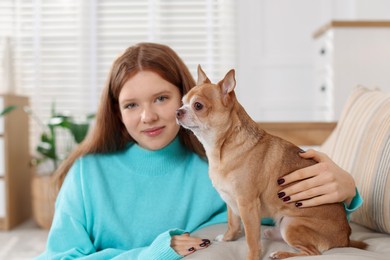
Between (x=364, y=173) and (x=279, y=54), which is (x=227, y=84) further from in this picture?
(x=279, y=54)

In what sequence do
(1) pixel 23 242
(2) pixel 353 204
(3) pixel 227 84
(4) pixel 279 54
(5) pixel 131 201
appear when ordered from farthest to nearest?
(4) pixel 279 54 < (1) pixel 23 242 < (5) pixel 131 201 < (2) pixel 353 204 < (3) pixel 227 84

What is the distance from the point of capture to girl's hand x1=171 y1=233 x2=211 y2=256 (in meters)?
1.29

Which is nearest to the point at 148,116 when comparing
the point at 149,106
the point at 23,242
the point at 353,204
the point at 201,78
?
the point at 149,106

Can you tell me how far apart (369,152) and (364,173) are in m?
0.07

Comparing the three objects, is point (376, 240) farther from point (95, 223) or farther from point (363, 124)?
point (95, 223)

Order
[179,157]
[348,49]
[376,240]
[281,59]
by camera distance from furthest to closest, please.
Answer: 1. [281,59]
2. [348,49]
3. [179,157]
4. [376,240]

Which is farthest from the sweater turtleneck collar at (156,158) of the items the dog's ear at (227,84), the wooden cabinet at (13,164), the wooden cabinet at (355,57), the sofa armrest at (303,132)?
the wooden cabinet at (13,164)

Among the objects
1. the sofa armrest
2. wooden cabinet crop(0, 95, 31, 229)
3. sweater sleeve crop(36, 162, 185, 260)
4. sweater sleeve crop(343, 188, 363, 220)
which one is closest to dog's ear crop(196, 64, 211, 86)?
sweater sleeve crop(36, 162, 185, 260)

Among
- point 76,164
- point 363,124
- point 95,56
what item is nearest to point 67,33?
point 95,56

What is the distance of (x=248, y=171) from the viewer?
1.20 metres

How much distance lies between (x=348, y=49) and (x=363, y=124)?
2130mm

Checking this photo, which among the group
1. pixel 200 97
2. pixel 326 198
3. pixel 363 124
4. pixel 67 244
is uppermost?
pixel 200 97

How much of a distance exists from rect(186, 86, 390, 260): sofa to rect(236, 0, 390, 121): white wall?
9.75ft

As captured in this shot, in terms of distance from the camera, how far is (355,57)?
11.8 feet
